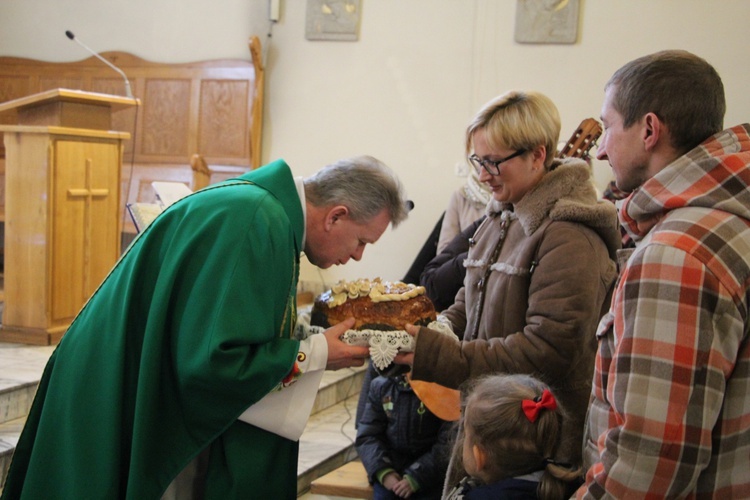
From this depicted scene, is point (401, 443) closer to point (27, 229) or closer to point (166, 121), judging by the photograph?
point (27, 229)

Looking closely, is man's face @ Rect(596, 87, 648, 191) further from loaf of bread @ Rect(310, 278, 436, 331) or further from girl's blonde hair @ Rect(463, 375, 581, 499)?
loaf of bread @ Rect(310, 278, 436, 331)

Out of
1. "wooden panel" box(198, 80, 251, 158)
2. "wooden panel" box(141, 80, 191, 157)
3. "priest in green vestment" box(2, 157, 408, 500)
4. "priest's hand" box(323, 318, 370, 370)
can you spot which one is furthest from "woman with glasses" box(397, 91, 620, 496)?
"wooden panel" box(141, 80, 191, 157)

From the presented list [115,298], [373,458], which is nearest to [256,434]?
[115,298]

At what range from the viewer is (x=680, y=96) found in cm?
149

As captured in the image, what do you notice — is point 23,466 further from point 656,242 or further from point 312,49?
point 312,49

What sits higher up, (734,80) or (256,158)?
(734,80)

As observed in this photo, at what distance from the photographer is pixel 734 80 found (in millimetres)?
5848

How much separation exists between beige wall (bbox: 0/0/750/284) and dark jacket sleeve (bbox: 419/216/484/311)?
102 inches

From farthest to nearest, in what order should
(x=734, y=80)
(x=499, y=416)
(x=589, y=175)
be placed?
Result: (x=734, y=80), (x=589, y=175), (x=499, y=416)

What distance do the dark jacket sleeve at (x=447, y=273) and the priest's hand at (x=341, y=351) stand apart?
5.24 ft

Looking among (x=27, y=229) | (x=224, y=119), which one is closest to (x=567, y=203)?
(x=27, y=229)

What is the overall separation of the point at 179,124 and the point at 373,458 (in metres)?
4.79

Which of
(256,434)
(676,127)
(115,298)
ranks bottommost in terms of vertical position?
(256,434)

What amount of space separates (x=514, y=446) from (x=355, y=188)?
75 cm
